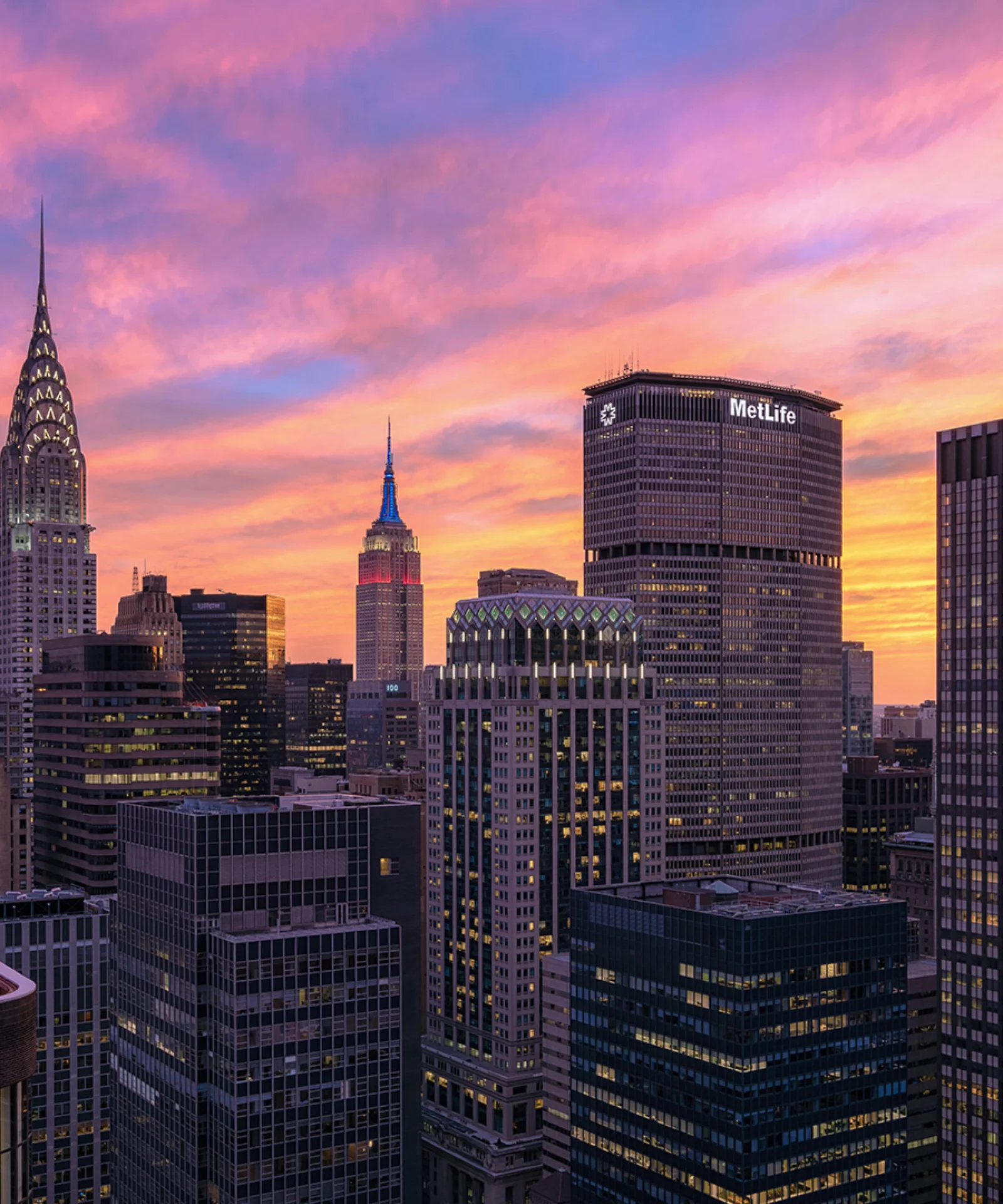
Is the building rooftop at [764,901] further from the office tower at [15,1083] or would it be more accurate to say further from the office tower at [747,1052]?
the office tower at [15,1083]

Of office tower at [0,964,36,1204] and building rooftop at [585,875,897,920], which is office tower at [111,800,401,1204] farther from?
office tower at [0,964,36,1204]

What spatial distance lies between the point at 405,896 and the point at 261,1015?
111 feet

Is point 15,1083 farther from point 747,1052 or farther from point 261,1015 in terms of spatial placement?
point 747,1052

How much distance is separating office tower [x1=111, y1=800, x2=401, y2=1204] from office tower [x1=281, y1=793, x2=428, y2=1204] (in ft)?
26.4

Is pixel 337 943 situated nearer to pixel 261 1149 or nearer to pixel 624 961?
pixel 261 1149

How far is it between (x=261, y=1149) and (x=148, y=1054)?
22413 millimetres

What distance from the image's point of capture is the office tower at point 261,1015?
137250 mm

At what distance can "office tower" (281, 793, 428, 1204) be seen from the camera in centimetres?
16188

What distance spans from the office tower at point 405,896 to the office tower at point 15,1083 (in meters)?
95.5

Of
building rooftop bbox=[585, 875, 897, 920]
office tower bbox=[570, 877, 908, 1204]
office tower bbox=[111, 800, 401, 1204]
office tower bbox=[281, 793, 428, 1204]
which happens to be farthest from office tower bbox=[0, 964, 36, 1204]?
building rooftop bbox=[585, 875, 897, 920]

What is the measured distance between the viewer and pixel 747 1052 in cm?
16662

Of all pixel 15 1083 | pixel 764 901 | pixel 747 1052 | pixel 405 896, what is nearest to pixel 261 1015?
pixel 405 896

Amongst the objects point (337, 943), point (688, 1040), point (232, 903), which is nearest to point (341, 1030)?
point (337, 943)

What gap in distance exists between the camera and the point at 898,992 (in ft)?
599
